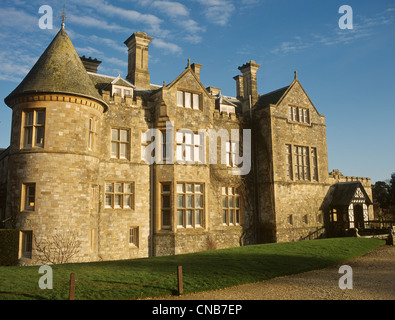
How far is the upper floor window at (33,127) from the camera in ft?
52.6

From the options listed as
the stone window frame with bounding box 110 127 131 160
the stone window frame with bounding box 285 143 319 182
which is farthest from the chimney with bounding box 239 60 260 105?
the stone window frame with bounding box 110 127 131 160

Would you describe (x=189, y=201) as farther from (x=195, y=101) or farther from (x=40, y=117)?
(x=40, y=117)

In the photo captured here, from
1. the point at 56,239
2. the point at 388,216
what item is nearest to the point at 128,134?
the point at 56,239

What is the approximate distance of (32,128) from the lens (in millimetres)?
16109

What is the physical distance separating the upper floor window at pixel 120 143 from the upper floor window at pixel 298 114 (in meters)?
12.4

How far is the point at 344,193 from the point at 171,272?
1941 centimetres

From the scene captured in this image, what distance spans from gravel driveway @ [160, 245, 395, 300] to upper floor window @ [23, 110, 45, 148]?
10.4 m

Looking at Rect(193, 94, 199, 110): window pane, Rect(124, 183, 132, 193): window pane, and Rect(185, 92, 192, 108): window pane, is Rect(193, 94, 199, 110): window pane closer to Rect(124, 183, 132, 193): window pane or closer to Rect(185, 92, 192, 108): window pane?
Rect(185, 92, 192, 108): window pane

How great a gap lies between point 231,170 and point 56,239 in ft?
39.8

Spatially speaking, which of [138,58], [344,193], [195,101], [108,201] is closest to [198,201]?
[108,201]

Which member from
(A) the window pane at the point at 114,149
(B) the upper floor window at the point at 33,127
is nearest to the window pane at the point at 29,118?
(B) the upper floor window at the point at 33,127

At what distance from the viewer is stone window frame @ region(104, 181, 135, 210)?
1865 cm

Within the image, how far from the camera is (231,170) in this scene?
76.2ft
